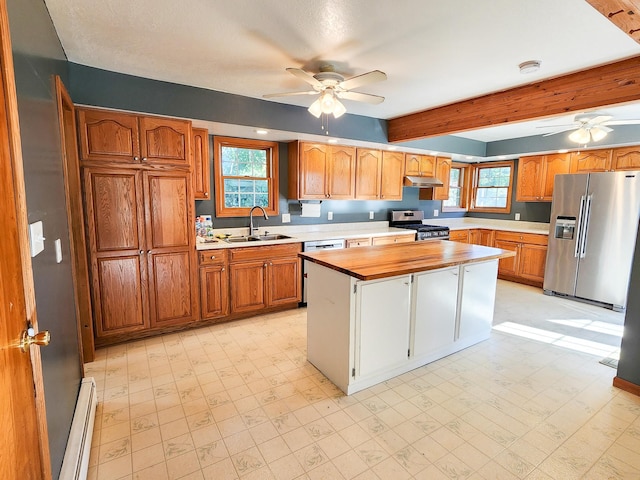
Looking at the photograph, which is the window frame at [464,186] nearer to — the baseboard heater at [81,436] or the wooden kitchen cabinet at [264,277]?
the wooden kitchen cabinet at [264,277]

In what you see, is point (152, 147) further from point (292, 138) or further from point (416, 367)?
point (416, 367)

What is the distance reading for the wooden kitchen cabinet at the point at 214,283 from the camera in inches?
136

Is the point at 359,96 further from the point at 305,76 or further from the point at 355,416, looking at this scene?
the point at 355,416

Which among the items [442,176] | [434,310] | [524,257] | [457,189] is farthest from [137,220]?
[457,189]

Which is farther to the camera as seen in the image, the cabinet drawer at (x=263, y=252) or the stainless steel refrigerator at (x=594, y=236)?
the stainless steel refrigerator at (x=594, y=236)

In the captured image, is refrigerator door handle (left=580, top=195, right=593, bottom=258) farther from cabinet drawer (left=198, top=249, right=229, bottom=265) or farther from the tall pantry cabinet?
the tall pantry cabinet

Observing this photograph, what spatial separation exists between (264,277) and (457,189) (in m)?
4.69

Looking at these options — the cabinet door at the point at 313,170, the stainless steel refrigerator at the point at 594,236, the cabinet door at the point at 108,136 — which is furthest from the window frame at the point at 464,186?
the cabinet door at the point at 108,136

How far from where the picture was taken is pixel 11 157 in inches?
38.1

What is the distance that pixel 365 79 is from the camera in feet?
7.55

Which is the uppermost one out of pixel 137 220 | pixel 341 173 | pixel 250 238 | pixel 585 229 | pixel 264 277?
pixel 341 173

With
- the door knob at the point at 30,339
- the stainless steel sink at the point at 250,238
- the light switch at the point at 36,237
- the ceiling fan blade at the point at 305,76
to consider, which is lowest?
the stainless steel sink at the point at 250,238

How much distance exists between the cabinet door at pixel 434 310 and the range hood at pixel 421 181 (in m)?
2.61

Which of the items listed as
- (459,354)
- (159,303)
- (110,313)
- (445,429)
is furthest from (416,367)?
(110,313)
